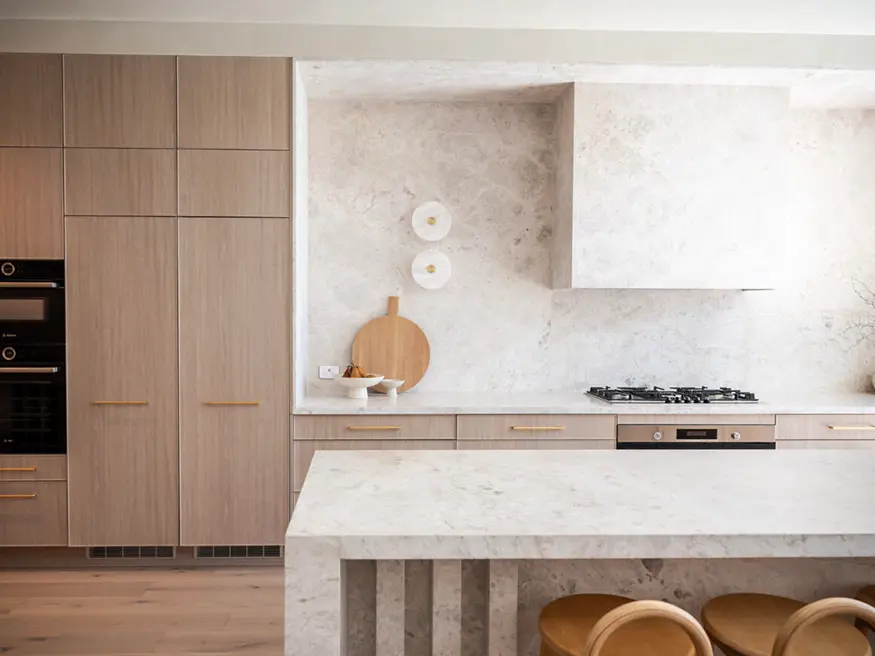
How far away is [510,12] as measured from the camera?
3211mm

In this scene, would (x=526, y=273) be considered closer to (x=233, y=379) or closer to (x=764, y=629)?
(x=233, y=379)

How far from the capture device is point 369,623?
5.74ft

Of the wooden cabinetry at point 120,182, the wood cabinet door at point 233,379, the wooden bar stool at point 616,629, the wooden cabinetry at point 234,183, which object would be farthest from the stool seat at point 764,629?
the wooden cabinetry at point 120,182

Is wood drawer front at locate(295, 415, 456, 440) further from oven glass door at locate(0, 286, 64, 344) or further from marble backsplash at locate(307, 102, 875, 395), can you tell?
oven glass door at locate(0, 286, 64, 344)

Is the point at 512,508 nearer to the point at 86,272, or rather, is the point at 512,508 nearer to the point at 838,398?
the point at 86,272

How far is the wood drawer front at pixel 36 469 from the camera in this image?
3309 millimetres

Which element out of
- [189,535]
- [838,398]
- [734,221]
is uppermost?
[734,221]

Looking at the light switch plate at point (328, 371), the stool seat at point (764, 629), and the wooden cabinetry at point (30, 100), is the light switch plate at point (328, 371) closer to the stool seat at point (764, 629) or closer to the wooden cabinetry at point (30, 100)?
the wooden cabinetry at point (30, 100)

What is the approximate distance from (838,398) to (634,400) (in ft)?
4.12

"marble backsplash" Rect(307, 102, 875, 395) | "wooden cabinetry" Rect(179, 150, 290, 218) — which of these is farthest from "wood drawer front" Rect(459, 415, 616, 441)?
"wooden cabinetry" Rect(179, 150, 290, 218)

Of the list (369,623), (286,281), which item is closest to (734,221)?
(286,281)

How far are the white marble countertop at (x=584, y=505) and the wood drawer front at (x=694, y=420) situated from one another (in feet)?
3.93

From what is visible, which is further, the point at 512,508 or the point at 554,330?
the point at 554,330

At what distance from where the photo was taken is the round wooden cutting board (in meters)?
3.95
